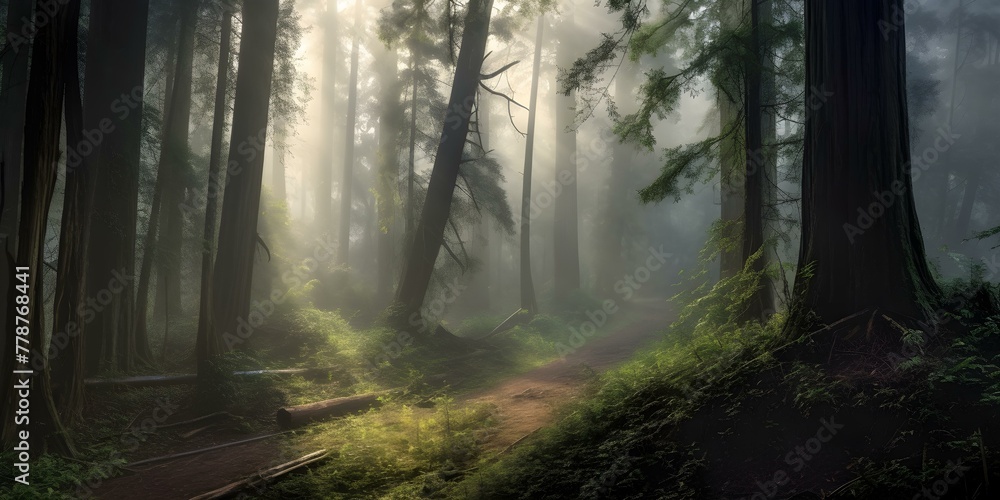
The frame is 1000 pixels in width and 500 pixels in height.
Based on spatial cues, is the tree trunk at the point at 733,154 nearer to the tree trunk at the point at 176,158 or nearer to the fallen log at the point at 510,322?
the fallen log at the point at 510,322

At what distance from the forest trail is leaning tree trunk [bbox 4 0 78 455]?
5295mm

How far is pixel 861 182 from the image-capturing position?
545 cm

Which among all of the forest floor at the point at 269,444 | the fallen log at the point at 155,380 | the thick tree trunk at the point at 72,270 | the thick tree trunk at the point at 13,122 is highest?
the thick tree trunk at the point at 13,122

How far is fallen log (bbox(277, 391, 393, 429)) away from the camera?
8805 mm

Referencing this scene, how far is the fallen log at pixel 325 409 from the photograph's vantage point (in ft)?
28.9

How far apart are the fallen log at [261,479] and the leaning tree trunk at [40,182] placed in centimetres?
232

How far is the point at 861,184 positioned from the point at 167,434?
9427 mm

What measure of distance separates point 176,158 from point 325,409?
892 centimetres

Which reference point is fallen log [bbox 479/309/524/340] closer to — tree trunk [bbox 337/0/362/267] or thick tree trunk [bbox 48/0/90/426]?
tree trunk [bbox 337/0/362/267]

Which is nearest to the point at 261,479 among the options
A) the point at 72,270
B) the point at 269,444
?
the point at 269,444


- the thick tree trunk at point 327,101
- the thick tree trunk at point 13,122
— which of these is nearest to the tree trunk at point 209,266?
the thick tree trunk at point 13,122

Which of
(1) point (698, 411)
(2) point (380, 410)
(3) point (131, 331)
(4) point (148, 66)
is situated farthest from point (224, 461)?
(4) point (148, 66)

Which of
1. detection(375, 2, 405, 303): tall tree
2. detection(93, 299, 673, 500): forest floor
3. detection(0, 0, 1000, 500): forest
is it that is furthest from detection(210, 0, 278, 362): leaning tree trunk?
detection(375, 2, 405, 303): tall tree

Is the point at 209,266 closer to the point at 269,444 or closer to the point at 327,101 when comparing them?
the point at 269,444
